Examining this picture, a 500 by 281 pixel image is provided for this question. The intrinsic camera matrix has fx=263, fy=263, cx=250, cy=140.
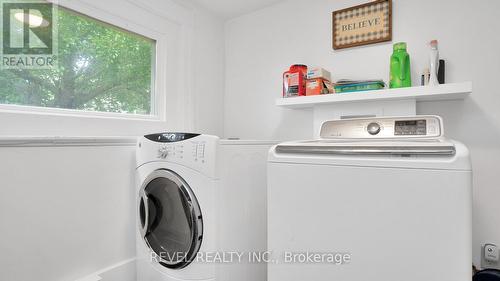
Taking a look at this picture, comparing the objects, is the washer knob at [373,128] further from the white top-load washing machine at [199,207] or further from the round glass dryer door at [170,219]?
the round glass dryer door at [170,219]

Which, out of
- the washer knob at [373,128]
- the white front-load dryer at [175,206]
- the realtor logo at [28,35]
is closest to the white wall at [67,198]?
the white front-load dryer at [175,206]

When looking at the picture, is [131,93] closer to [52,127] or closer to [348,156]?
[52,127]

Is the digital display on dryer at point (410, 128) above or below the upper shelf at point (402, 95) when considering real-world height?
below

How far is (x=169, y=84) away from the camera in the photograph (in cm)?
194

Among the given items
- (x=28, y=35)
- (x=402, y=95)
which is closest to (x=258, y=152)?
(x=402, y=95)

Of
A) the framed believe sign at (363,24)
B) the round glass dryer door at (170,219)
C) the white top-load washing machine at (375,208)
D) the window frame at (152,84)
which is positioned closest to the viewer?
the white top-load washing machine at (375,208)

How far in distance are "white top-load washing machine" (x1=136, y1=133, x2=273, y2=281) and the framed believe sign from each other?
3.05ft

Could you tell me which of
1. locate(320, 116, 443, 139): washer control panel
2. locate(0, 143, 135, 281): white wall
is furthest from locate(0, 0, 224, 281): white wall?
locate(320, 116, 443, 139): washer control panel

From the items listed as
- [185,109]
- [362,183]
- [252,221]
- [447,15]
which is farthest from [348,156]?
[185,109]

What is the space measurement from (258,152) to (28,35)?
134 cm

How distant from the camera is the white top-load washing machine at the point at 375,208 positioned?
79cm

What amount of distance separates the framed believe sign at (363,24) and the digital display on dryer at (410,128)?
0.75 metres

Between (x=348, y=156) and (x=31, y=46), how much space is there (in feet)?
5.36

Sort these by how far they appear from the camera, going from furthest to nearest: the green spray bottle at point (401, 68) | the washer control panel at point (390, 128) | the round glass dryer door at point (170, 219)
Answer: the green spray bottle at point (401, 68), the round glass dryer door at point (170, 219), the washer control panel at point (390, 128)
